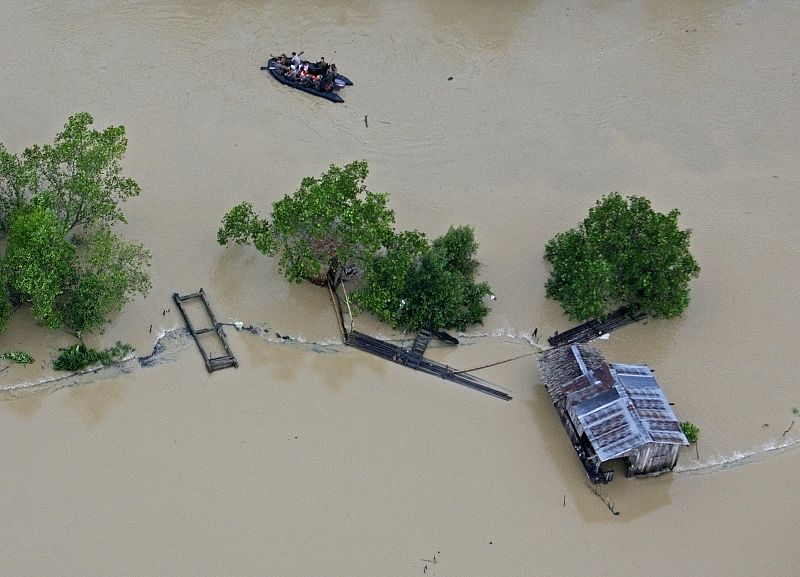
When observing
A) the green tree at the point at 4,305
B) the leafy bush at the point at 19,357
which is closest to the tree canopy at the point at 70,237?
the green tree at the point at 4,305

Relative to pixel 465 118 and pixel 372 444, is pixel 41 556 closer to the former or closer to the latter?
pixel 372 444

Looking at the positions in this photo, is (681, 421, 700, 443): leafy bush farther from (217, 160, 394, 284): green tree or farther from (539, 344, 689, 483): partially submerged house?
(217, 160, 394, 284): green tree

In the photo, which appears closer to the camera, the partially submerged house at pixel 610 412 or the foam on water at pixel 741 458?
the partially submerged house at pixel 610 412

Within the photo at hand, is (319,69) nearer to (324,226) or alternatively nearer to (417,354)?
(324,226)

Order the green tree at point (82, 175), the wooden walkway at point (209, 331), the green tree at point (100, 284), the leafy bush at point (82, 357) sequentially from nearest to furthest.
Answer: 1. the green tree at point (100, 284)
2. the leafy bush at point (82, 357)
3. the wooden walkway at point (209, 331)
4. the green tree at point (82, 175)

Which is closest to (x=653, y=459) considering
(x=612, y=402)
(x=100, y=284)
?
(x=612, y=402)

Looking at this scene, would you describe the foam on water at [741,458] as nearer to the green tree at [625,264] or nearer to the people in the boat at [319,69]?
the green tree at [625,264]
